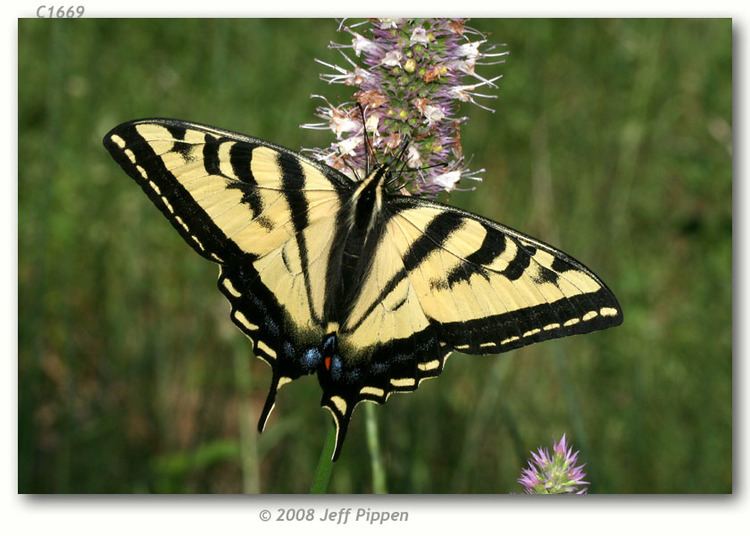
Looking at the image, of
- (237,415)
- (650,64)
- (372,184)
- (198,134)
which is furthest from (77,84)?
(650,64)

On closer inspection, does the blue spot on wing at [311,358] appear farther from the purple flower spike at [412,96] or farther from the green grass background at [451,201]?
the green grass background at [451,201]

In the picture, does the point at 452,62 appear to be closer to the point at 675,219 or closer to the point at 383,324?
the point at 383,324

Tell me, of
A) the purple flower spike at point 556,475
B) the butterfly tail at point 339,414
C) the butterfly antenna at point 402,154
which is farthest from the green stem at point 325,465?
the butterfly antenna at point 402,154

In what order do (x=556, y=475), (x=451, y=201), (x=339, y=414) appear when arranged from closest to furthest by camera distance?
(x=556, y=475)
(x=339, y=414)
(x=451, y=201)

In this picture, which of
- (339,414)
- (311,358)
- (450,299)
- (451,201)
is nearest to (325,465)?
(339,414)

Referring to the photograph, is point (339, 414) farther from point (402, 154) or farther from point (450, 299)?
point (402, 154)
